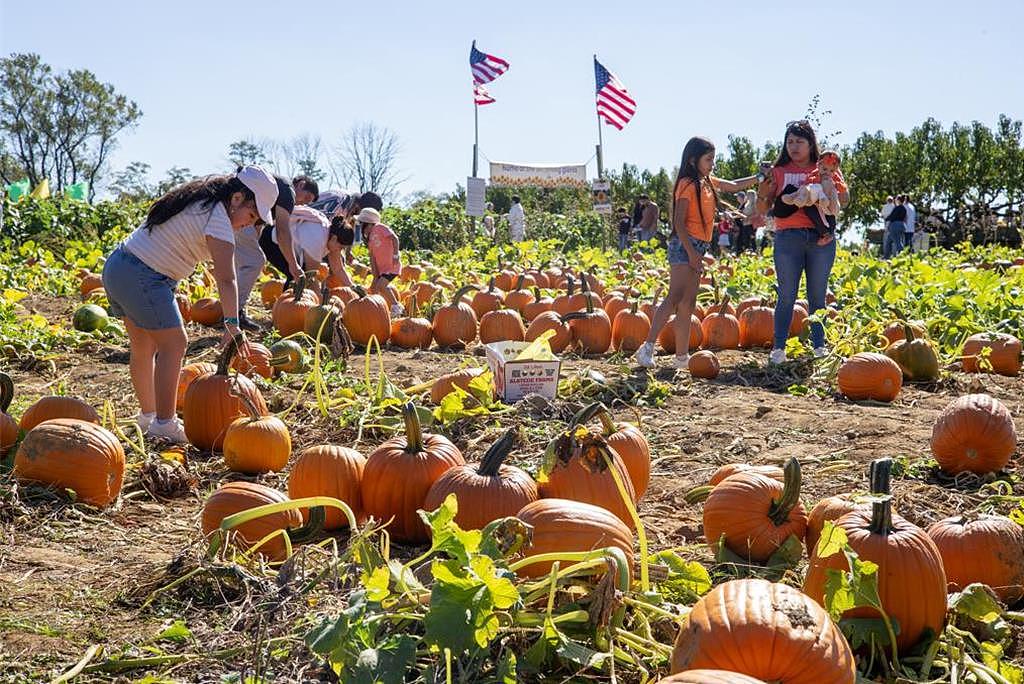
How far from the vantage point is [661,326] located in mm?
7887

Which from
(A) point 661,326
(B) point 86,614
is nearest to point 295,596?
(B) point 86,614

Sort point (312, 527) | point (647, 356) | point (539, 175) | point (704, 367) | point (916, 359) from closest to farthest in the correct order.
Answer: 1. point (312, 527)
2. point (916, 359)
3. point (704, 367)
4. point (647, 356)
5. point (539, 175)

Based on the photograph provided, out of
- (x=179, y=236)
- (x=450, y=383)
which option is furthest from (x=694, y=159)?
(x=179, y=236)

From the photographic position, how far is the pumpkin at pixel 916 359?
6.97 metres

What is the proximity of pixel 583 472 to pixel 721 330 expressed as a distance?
5796 millimetres

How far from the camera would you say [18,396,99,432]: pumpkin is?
188 inches

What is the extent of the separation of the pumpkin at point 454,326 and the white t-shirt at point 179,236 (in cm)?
358

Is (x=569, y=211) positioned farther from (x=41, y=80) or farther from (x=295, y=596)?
Result: (x=41, y=80)

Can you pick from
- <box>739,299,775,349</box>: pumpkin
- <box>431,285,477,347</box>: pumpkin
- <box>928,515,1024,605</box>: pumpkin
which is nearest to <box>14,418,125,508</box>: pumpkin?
<box>928,515,1024,605</box>: pumpkin

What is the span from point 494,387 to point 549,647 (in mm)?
3791

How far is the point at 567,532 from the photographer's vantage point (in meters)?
2.85

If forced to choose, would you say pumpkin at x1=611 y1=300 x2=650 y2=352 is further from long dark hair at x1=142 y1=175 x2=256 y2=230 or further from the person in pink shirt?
long dark hair at x1=142 y1=175 x2=256 y2=230

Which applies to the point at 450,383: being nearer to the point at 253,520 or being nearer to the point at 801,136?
the point at 253,520

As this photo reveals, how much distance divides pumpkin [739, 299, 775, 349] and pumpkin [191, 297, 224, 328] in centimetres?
508
